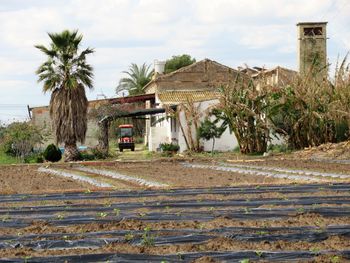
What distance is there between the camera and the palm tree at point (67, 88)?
98.3 feet

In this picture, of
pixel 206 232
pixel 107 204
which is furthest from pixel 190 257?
pixel 107 204

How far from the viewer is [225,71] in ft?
156

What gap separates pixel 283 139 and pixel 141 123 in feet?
90.6

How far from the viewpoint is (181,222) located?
10.2 m

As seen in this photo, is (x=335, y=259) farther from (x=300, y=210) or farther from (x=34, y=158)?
(x=34, y=158)

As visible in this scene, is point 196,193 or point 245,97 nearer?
point 196,193

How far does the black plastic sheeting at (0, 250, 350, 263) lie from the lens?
25.9 ft

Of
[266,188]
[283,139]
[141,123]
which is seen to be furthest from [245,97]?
[141,123]

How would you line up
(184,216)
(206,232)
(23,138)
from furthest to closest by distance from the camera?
(23,138) < (184,216) < (206,232)

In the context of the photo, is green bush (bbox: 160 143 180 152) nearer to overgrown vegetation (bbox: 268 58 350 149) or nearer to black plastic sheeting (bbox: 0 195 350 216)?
overgrown vegetation (bbox: 268 58 350 149)

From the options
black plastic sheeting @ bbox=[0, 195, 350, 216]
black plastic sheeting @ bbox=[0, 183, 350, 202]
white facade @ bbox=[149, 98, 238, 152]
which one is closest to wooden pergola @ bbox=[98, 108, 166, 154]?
white facade @ bbox=[149, 98, 238, 152]

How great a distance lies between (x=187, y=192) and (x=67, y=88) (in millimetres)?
16657

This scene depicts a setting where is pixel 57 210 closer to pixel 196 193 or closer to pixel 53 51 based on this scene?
pixel 196 193

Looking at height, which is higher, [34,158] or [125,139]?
[125,139]
